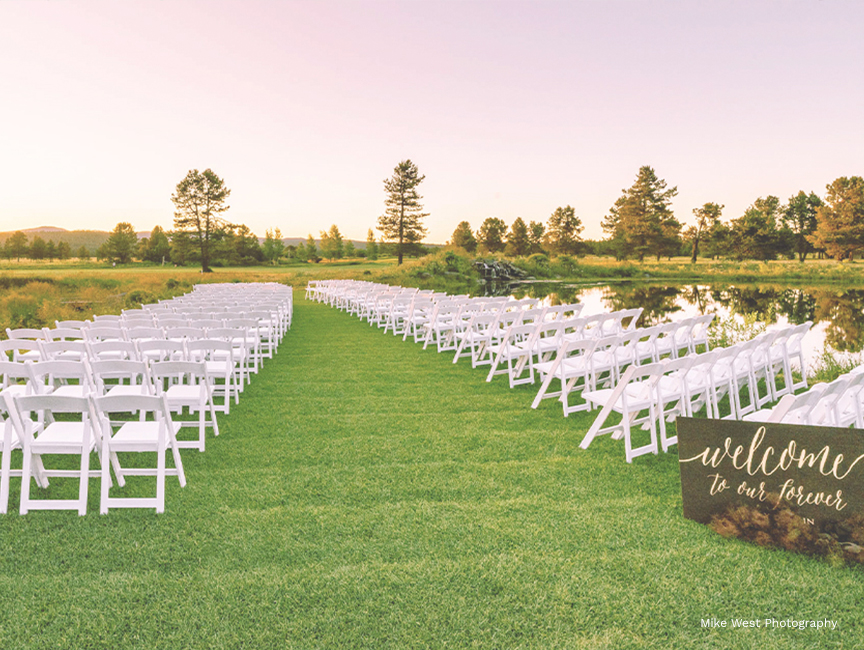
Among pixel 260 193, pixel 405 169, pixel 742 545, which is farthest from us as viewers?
pixel 405 169

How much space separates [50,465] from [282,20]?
2036 cm

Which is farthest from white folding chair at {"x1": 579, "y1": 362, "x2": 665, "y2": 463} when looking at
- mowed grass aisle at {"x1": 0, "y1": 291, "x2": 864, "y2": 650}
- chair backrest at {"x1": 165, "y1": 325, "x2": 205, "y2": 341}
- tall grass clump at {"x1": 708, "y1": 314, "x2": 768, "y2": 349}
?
tall grass clump at {"x1": 708, "y1": 314, "x2": 768, "y2": 349}

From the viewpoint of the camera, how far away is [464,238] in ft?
289

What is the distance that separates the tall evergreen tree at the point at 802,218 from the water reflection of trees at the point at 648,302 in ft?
136

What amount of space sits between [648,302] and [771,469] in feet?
88.9

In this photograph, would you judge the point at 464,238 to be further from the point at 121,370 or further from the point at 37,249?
the point at 121,370

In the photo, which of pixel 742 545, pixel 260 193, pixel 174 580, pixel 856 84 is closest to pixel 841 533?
pixel 742 545

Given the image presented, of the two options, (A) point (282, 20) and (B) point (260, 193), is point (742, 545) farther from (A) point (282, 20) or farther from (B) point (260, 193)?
(B) point (260, 193)

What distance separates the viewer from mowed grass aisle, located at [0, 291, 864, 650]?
2.21 m

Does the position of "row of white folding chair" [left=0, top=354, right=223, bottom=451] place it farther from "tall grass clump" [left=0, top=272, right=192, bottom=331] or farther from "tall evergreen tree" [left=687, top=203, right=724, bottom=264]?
"tall evergreen tree" [left=687, top=203, right=724, bottom=264]

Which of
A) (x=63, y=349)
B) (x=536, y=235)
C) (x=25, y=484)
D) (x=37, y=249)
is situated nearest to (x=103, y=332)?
(x=63, y=349)

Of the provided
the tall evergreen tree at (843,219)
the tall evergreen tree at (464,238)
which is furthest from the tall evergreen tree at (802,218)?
the tall evergreen tree at (464,238)

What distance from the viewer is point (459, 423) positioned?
531 cm

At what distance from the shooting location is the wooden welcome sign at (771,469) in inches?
107
